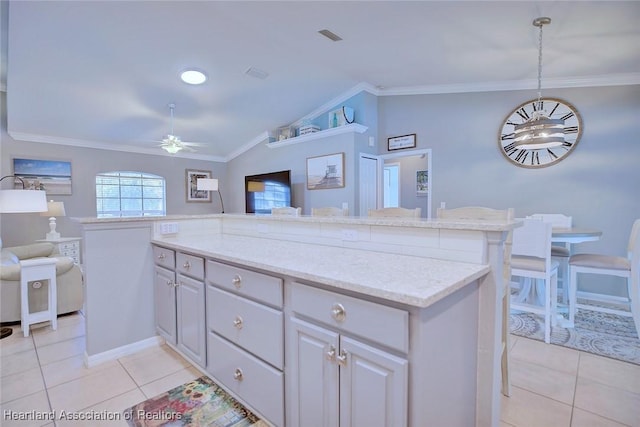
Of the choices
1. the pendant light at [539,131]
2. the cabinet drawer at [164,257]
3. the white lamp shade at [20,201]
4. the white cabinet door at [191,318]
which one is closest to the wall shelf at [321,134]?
the pendant light at [539,131]

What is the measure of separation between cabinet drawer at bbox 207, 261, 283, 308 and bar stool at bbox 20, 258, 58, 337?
79.0 inches

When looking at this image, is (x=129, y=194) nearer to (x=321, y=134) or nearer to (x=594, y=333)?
(x=321, y=134)

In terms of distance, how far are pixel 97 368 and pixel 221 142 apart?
516cm

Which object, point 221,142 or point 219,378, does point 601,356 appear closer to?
point 219,378

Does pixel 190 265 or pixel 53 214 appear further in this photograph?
pixel 53 214

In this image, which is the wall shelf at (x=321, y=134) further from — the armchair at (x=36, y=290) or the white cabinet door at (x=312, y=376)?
the white cabinet door at (x=312, y=376)

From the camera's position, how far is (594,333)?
2.57 m

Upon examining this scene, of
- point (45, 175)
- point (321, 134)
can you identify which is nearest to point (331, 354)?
point (321, 134)

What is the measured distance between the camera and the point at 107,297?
214 cm

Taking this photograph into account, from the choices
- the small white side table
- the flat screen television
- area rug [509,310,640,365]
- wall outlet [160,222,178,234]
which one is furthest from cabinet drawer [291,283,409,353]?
the small white side table

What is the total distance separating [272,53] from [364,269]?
11.4ft

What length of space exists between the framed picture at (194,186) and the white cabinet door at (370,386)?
667cm

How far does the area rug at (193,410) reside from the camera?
1.55 meters

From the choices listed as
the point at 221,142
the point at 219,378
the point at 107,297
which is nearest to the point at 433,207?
the point at 219,378
